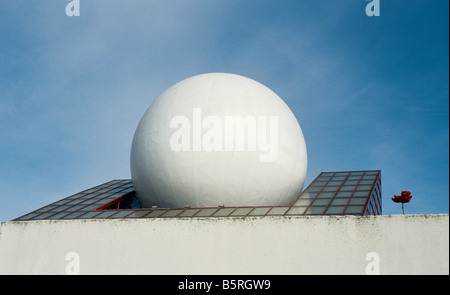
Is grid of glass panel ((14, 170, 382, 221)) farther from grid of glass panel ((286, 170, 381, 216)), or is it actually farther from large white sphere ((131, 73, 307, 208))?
large white sphere ((131, 73, 307, 208))

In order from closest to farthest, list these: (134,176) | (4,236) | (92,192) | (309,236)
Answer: (309,236), (4,236), (134,176), (92,192)


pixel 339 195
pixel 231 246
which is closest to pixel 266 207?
pixel 231 246

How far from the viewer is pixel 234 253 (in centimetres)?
1462

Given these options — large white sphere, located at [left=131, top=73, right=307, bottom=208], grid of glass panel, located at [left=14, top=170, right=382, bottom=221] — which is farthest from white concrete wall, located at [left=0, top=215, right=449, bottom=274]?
large white sphere, located at [left=131, top=73, right=307, bottom=208]

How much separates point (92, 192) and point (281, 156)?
473 inches

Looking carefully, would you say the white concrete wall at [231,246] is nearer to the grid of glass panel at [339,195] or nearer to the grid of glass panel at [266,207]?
the grid of glass panel at [266,207]

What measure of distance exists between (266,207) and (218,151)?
337cm

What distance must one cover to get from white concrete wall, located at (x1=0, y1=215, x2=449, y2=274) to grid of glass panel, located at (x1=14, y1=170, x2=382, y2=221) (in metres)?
1.49

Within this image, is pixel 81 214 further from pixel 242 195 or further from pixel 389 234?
pixel 389 234

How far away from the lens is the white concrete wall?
43.3 ft

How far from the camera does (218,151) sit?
18516mm

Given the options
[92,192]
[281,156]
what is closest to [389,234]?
[281,156]

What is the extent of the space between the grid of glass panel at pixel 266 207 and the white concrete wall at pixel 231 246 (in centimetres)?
149

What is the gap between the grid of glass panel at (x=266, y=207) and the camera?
662 inches
